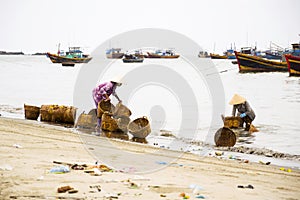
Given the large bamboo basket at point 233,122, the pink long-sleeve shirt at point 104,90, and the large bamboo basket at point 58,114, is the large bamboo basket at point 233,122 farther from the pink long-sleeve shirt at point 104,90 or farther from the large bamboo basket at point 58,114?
the large bamboo basket at point 58,114

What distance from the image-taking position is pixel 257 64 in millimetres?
48031

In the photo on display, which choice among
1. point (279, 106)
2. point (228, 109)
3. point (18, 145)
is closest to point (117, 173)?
point (18, 145)

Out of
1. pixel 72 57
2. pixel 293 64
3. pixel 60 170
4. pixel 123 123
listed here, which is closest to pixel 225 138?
pixel 123 123

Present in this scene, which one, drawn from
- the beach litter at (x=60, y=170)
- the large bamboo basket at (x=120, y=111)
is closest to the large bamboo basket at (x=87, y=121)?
the large bamboo basket at (x=120, y=111)

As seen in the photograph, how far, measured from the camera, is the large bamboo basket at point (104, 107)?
36.1 ft

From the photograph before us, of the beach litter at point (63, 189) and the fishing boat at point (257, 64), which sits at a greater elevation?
the fishing boat at point (257, 64)

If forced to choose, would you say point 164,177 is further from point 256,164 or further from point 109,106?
point 109,106

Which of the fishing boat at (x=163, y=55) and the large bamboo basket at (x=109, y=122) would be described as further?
the fishing boat at (x=163, y=55)

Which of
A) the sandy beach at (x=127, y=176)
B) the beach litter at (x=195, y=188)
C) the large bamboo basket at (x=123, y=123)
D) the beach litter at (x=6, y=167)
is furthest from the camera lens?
the large bamboo basket at (x=123, y=123)

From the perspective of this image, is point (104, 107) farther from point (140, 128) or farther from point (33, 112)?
point (33, 112)

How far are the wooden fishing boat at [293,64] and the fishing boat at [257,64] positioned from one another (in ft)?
17.8

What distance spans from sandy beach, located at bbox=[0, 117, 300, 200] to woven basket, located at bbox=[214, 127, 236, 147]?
178 cm

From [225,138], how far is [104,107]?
129 inches

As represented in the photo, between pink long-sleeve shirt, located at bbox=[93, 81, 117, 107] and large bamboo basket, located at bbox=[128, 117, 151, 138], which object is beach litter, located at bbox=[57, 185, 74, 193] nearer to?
large bamboo basket, located at bbox=[128, 117, 151, 138]
